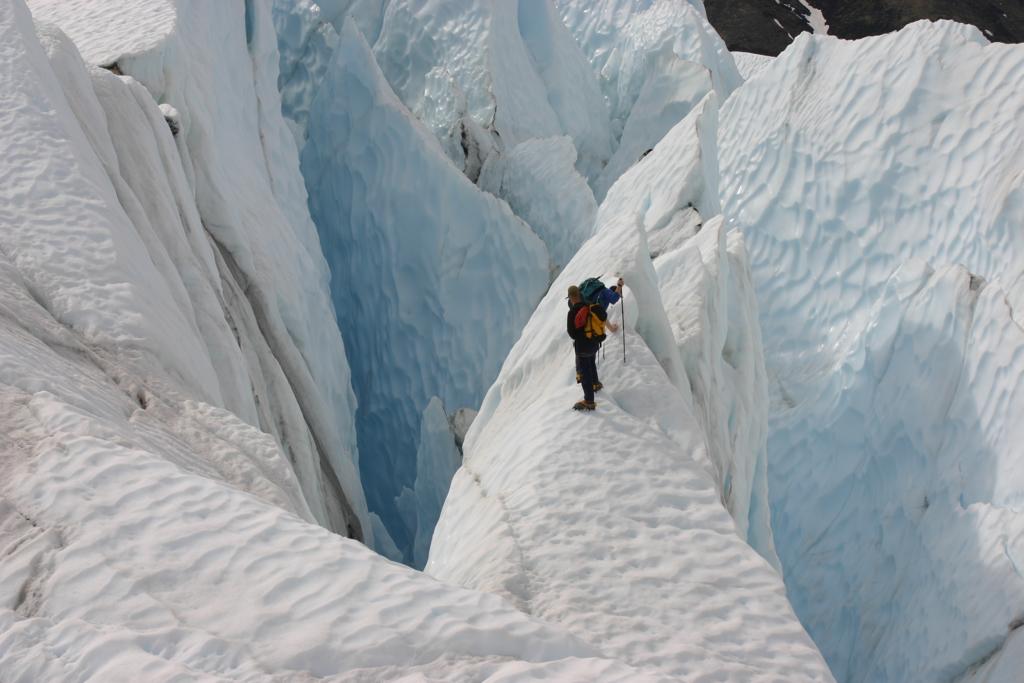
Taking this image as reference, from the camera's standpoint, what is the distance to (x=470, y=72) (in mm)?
13156

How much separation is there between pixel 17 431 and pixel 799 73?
8579 millimetres

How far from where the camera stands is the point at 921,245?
29.0ft

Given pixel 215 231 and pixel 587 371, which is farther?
pixel 215 231

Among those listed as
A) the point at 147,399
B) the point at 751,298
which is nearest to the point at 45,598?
the point at 147,399

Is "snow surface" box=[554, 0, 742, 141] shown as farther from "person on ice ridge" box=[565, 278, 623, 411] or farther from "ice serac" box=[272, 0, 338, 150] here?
"person on ice ridge" box=[565, 278, 623, 411]

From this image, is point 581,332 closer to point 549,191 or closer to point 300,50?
point 549,191

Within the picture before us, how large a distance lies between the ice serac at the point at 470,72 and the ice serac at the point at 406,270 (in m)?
1.62

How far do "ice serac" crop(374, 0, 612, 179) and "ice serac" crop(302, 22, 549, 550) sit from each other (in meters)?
1.62

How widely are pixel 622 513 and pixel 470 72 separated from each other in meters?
9.35

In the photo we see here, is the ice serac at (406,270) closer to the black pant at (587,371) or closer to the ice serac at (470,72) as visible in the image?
the ice serac at (470,72)

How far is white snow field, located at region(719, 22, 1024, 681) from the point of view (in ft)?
23.3

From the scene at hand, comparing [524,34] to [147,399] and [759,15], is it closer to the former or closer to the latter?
[147,399]

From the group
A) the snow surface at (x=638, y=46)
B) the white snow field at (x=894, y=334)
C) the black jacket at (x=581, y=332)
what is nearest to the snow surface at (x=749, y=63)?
the snow surface at (x=638, y=46)

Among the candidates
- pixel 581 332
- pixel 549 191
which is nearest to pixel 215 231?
pixel 581 332
